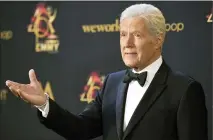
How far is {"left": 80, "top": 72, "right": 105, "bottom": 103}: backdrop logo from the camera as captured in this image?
2512mm

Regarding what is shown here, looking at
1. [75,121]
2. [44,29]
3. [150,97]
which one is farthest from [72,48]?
[150,97]

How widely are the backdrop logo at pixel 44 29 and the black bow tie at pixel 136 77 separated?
118 cm

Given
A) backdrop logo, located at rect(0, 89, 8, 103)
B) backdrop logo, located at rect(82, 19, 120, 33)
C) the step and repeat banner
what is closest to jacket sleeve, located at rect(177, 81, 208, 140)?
the step and repeat banner

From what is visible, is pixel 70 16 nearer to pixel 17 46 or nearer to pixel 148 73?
pixel 17 46

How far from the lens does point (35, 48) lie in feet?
8.54

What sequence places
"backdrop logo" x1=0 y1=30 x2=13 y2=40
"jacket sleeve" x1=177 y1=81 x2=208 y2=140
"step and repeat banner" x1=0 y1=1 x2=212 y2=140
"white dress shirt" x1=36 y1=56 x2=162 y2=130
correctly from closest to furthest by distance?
"jacket sleeve" x1=177 y1=81 x2=208 y2=140 → "white dress shirt" x1=36 y1=56 x2=162 y2=130 → "step and repeat banner" x1=0 y1=1 x2=212 y2=140 → "backdrop logo" x1=0 y1=30 x2=13 y2=40

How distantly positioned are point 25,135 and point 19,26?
27.5 inches

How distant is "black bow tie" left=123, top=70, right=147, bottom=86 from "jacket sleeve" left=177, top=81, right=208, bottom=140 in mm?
158

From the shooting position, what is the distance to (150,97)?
1363 millimetres

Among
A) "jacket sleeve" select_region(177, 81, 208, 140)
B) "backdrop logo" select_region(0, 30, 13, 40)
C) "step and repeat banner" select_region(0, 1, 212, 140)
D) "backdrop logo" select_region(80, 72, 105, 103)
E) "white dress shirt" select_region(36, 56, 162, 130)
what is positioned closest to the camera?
"jacket sleeve" select_region(177, 81, 208, 140)

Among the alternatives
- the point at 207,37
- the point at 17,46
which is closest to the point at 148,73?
the point at 207,37

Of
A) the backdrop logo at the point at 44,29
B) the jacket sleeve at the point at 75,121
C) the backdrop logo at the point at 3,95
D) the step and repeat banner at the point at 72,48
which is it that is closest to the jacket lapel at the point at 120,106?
the jacket sleeve at the point at 75,121

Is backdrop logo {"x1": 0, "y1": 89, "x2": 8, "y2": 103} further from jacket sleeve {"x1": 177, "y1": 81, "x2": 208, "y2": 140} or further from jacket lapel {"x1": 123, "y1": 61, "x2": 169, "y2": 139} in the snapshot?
jacket sleeve {"x1": 177, "y1": 81, "x2": 208, "y2": 140}

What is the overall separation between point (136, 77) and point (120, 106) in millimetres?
114
